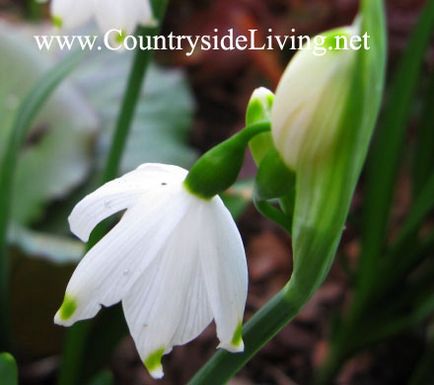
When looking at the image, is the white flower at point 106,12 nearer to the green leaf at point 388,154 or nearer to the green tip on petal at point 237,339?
the green tip on petal at point 237,339

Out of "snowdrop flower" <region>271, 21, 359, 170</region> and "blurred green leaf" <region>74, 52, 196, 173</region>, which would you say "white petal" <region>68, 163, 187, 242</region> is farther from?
"blurred green leaf" <region>74, 52, 196, 173</region>

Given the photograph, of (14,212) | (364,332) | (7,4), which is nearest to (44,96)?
(14,212)

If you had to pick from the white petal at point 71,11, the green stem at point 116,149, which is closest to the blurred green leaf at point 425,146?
the green stem at point 116,149

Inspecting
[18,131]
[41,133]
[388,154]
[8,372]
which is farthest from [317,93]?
[41,133]

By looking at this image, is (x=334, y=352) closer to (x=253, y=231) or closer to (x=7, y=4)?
(x=253, y=231)

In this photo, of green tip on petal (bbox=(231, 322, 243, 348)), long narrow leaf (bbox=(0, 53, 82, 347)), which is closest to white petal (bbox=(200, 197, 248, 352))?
green tip on petal (bbox=(231, 322, 243, 348))

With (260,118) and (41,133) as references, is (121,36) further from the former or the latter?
(41,133)
